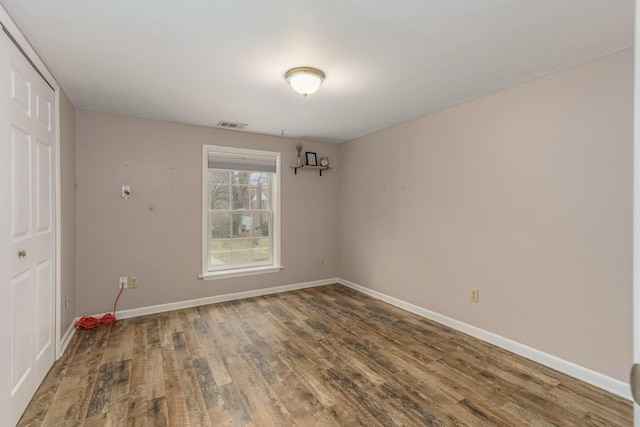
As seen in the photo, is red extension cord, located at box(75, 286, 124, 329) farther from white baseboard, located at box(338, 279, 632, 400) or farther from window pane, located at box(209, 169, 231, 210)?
white baseboard, located at box(338, 279, 632, 400)

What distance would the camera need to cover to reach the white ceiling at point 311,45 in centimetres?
173

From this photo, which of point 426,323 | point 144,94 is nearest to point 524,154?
point 426,323

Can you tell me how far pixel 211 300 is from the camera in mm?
4055

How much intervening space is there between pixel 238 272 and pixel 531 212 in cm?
343

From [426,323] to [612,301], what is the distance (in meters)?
1.60

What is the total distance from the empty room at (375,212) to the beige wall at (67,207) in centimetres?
5

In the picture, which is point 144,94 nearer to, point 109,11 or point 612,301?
point 109,11

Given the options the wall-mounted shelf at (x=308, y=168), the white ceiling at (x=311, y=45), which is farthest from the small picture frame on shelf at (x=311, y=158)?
the white ceiling at (x=311, y=45)

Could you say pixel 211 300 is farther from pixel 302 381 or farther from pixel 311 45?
pixel 311 45

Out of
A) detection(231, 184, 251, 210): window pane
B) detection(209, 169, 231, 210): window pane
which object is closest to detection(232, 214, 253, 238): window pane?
detection(231, 184, 251, 210): window pane

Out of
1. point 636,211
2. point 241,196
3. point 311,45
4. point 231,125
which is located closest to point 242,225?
point 241,196

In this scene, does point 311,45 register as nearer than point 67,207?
Yes

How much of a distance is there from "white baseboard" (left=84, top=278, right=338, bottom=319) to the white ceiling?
2.29 metres

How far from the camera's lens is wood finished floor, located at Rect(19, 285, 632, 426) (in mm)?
1905
